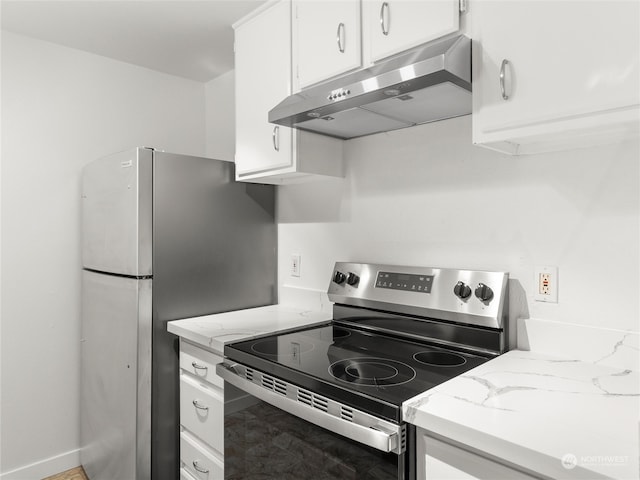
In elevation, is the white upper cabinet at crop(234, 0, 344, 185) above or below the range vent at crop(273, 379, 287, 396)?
above

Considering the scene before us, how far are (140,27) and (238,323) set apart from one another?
159 centimetres

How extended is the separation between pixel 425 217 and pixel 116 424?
5.58ft

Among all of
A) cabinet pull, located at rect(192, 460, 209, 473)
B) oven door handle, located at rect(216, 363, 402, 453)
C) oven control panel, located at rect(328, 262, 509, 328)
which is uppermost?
oven control panel, located at rect(328, 262, 509, 328)

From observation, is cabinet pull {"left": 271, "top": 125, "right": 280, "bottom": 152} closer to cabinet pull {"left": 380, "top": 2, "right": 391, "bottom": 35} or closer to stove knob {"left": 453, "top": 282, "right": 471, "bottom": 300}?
cabinet pull {"left": 380, "top": 2, "right": 391, "bottom": 35}

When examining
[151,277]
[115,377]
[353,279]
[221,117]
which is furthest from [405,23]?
[115,377]

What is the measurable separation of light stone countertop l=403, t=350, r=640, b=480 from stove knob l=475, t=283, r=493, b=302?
23 cm

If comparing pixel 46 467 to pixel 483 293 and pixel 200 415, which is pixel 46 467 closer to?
pixel 200 415

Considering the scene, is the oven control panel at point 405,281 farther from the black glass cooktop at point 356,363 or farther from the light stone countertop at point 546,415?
the light stone countertop at point 546,415

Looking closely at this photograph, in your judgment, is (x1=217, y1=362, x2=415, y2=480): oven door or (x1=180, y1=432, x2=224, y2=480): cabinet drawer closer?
(x1=217, y1=362, x2=415, y2=480): oven door

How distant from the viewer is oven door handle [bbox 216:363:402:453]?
102 cm

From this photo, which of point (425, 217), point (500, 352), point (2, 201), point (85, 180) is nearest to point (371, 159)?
point (425, 217)

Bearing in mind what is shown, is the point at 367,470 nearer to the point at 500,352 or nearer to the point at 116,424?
the point at 500,352

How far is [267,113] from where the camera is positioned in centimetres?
194

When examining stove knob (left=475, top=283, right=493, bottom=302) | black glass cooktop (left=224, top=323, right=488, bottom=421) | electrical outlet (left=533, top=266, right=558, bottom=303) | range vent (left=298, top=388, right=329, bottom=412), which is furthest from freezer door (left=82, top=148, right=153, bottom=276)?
electrical outlet (left=533, top=266, right=558, bottom=303)
